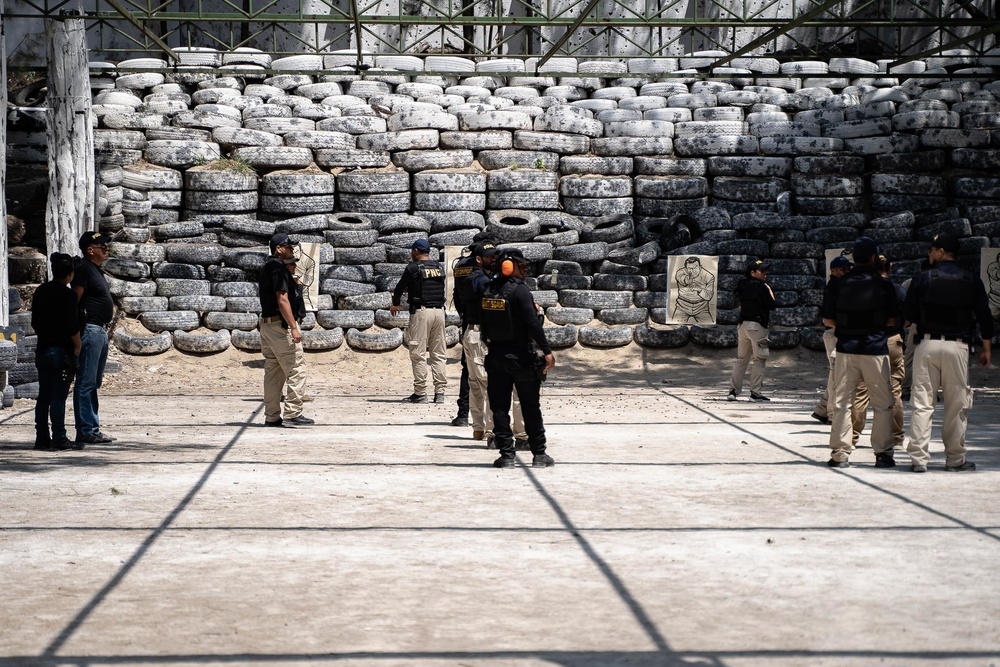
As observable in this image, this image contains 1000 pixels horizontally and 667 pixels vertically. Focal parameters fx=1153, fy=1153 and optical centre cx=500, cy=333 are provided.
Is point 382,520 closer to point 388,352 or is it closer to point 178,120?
point 388,352

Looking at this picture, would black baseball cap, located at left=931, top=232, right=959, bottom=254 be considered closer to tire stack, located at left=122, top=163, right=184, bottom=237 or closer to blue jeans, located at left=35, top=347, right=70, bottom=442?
blue jeans, located at left=35, top=347, right=70, bottom=442

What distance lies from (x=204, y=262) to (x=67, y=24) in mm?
4205

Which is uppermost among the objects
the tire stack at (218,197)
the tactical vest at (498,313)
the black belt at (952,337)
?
the tire stack at (218,197)

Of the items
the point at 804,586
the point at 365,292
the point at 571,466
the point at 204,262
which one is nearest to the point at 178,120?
the point at 204,262

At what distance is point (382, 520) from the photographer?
695cm

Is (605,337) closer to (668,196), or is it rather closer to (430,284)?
(668,196)

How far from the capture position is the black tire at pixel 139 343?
1758 centimetres

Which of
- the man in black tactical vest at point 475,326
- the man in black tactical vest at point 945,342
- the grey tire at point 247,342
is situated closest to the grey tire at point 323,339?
the grey tire at point 247,342

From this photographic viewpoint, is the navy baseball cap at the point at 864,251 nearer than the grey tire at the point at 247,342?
Yes

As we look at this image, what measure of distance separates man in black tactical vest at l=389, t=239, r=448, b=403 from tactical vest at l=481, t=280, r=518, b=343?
16.1 ft

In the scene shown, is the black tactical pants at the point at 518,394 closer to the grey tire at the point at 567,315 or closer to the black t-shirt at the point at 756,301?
the black t-shirt at the point at 756,301

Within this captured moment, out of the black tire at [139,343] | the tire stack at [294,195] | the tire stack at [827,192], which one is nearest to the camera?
the black tire at [139,343]

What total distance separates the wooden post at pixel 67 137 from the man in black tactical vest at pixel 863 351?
11.5m

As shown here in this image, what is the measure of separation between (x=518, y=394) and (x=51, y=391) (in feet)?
13.0
